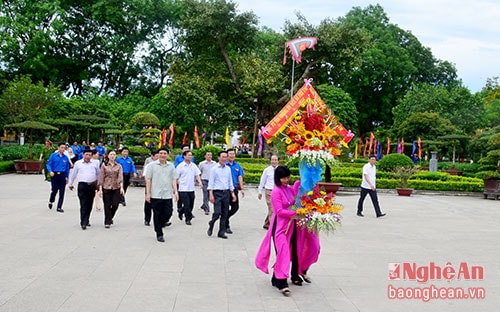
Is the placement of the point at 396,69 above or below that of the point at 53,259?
above

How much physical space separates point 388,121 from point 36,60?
31649 mm

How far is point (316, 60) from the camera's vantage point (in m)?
33.5

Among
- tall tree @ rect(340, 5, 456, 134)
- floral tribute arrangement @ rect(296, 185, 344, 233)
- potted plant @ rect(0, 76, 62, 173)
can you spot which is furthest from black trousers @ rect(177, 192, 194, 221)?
tall tree @ rect(340, 5, 456, 134)

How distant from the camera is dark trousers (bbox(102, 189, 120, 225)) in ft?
33.1

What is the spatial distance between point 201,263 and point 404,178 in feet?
53.0

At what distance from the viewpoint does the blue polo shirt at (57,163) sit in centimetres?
1190

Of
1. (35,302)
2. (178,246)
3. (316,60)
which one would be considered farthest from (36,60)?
(35,302)

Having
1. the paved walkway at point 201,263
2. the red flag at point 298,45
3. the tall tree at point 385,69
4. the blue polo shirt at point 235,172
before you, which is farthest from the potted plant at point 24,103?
the tall tree at point 385,69

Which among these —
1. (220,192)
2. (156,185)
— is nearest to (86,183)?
(156,185)

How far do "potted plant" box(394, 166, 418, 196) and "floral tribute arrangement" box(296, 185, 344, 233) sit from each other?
16278mm

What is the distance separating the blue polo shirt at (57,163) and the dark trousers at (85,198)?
2.30m

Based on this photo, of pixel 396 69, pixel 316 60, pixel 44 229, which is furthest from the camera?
pixel 396 69

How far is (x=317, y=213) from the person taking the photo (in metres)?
5.96

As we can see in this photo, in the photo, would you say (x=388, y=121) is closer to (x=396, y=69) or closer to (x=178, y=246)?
(x=396, y=69)
